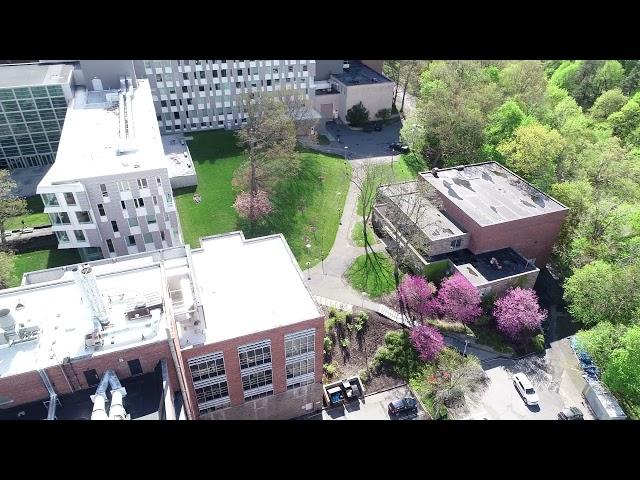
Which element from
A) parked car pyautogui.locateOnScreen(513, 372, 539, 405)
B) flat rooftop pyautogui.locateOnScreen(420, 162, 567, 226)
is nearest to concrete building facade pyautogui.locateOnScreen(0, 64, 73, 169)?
flat rooftop pyautogui.locateOnScreen(420, 162, 567, 226)

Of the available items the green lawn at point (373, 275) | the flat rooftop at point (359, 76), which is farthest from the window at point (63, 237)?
the flat rooftop at point (359, 76)

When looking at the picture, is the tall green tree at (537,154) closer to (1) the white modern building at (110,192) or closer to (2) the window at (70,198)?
(1) the white modern building at (110,192)

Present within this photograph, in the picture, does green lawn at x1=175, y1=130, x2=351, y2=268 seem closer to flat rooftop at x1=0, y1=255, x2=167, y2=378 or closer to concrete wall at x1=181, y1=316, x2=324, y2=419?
concrete wall at x1=181, y1=316, x2=324, y2=419

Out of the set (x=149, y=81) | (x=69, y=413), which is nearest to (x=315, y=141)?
(x=149, y=81)

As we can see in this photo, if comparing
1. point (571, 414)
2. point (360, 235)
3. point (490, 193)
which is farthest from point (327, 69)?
point (571, 414)

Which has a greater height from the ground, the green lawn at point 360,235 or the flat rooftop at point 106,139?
the flat rooftop at point 106,139

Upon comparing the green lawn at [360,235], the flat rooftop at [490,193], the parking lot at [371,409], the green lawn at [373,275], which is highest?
the flat rooftop at [490,193]
